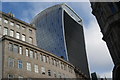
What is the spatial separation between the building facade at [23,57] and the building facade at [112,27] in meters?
19.1

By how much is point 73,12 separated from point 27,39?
4272 inches

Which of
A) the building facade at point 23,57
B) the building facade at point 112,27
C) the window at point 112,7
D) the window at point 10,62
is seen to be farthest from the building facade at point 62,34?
the window at point 112,7

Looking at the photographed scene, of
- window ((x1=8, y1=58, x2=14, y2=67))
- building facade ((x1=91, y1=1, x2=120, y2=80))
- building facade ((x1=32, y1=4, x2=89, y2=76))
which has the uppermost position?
building facade ((x1=32, y1=4, x2=89, y2=76))

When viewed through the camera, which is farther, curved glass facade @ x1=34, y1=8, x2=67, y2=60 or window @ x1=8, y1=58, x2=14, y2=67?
curved glass facade @ x1=34, y1=8, x2=67, y2=60

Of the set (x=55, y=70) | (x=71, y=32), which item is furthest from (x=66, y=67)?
(x=71, y=32)

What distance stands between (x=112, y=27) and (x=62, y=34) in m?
85.1

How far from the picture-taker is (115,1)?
34.1 metres

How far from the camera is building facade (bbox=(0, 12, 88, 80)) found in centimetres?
3931

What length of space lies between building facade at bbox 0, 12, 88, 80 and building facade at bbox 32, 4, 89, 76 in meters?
57.8

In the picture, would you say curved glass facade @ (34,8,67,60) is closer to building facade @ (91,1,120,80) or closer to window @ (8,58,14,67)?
window @ (8,58,14,67)

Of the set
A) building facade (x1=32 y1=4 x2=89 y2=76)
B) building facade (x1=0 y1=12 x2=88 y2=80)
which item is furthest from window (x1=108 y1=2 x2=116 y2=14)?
building facade (x1=32 y1=4 x2=89 y2=76)

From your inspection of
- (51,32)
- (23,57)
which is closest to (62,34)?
(51,32)

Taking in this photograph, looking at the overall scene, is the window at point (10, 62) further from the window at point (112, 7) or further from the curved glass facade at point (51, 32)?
the curved glass facade at point (51, 32)

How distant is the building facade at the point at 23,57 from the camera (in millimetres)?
39306
